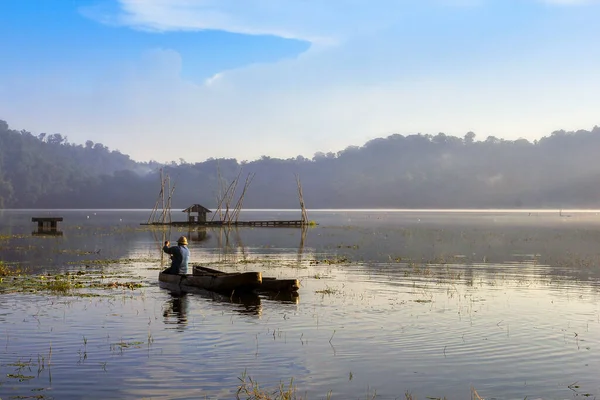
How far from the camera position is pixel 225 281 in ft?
88.9

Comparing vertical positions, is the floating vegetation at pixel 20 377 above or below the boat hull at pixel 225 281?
below

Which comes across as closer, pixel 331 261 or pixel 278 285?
pixel 278 285

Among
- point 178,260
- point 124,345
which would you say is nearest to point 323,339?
point 124,345

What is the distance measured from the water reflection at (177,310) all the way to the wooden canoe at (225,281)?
79 cm

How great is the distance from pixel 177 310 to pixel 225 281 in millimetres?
3924

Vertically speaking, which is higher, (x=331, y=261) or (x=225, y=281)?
(x=225, y=281)

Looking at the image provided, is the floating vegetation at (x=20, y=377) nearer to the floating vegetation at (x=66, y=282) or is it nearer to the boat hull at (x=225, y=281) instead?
the floating vegetation at (x=66, y=282)

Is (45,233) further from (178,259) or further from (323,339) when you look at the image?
(323,339)

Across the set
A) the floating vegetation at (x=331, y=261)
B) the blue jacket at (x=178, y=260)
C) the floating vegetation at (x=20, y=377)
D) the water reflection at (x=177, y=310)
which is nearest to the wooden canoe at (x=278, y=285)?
the water reflection at (x=177, y=310)

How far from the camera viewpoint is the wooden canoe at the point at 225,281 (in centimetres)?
2688

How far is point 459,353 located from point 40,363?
10.1 meters

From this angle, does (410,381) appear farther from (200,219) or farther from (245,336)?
(200,219)

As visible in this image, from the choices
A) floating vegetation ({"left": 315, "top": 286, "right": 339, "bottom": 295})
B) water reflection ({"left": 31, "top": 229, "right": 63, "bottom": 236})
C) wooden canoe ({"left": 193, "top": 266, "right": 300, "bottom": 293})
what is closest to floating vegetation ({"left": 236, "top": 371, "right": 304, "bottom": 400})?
wooden canoe ({"left": 193, "top": 266, "right": 300, "bottom": 293})

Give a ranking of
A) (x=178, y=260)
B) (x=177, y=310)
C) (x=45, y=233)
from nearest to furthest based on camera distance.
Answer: (x=177, y=310) → (x=178, y=260) → (x=45, y=233)
